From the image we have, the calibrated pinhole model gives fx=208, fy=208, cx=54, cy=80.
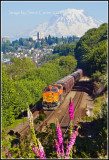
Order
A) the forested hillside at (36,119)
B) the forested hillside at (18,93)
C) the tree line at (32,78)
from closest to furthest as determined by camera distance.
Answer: the forested hillside at (36,119), the forested hillside at (18,93), the tree line at (32,78)

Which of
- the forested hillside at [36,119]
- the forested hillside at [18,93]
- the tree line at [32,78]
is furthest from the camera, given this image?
the tree line at [32,78]

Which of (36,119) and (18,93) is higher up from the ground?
(36,119)

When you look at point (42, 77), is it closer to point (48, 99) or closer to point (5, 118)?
point (48, 99)

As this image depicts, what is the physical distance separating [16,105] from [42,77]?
17.8 m

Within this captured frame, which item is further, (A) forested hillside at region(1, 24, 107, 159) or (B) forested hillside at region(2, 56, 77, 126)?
(B) forested hillside at region(2, 56, 77, 126)

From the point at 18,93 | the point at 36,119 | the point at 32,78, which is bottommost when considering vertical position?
the point at 18,93

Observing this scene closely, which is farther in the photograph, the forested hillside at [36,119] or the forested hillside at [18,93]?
the forested hillside at [18,93]

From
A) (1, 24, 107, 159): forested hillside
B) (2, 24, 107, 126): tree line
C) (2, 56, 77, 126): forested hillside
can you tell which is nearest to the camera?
(1, 24, 107, 159): forested hillside

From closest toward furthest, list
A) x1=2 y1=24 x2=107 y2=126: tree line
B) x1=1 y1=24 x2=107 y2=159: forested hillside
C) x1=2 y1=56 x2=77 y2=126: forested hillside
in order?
x1=1 y1=24 x2=107 y2=159: forested hillside → x1=2 y1=56 x2=77 y2=126: forested hillside → x1=2 y1=24 x2=107 y2=126: tree line

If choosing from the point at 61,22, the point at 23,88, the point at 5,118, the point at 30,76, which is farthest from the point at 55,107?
the point at 61,22

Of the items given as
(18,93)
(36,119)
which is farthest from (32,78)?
(36,119)

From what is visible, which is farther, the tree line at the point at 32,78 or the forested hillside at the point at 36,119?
the tree line at the point at 32,78

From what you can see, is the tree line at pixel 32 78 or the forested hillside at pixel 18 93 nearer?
the forested hillside at pixel 18 93

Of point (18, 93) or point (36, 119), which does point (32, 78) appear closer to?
point (18, 93)
